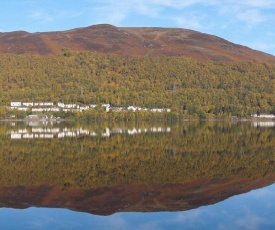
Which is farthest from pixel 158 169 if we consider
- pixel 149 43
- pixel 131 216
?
pixel 149 43

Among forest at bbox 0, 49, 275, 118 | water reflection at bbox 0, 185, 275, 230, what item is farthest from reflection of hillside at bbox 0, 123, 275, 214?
forest at bbox 0, 49, 275, 118

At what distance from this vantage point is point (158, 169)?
61.7 feet

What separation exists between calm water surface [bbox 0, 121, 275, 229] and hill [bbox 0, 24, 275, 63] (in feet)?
335

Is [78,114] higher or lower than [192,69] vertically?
lower

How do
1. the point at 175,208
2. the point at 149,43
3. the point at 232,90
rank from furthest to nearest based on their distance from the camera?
1. the point at 149,43
2. the point at 232,90
3. the point at 175,208

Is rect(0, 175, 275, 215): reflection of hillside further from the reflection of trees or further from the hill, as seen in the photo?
the hill

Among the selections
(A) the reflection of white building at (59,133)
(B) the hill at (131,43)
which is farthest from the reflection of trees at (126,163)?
(B) the hill at (131,43)

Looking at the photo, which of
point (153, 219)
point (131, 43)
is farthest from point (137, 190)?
point (131, 43)

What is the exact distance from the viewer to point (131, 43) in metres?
134

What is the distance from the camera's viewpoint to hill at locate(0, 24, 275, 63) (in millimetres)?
125750

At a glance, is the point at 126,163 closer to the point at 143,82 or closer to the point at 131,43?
the point at 143,82

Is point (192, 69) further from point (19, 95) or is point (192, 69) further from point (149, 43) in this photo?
point (19, 95)

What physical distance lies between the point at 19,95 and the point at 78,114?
43.1ft

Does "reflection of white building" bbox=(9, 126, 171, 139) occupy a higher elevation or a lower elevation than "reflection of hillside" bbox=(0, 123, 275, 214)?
lower
